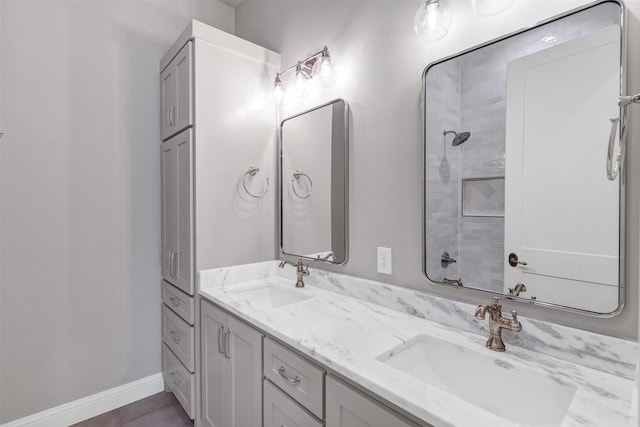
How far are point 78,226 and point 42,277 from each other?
1.09 feet

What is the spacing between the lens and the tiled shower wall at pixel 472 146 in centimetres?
110

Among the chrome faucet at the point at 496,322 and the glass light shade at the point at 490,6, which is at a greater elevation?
the glass light shade at the point at 490,6

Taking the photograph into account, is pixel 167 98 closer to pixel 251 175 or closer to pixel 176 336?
pixel 251 175

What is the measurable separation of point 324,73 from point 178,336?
1.77 meters

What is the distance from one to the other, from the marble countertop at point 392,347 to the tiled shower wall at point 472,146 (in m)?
0.24

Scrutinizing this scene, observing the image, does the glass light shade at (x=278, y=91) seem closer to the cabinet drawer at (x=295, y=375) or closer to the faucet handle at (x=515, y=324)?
the cabinet drawer at (x=295, y=375)

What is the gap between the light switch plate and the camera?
1.49 meters

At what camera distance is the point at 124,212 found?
2.12m

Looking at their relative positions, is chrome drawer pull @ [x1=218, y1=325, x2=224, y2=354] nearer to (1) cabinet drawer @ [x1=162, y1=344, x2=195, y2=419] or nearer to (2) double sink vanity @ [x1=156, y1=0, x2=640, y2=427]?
(2) double sink vanity @ [x1=156, y1=0, x2=640, y2=427]

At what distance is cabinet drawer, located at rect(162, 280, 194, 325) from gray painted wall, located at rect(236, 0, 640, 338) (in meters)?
0.88

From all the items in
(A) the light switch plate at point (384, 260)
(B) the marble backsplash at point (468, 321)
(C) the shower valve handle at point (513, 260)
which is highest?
(C) the shower valve handle at point (513, 260)

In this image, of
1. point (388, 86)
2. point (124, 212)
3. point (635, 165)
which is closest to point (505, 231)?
point (635, 165)

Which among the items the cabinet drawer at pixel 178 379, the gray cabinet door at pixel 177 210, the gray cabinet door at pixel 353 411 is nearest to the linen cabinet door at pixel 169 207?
the gray cabinet door at pixel 177 210

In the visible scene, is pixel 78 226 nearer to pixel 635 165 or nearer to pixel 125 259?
pixel 125 259
